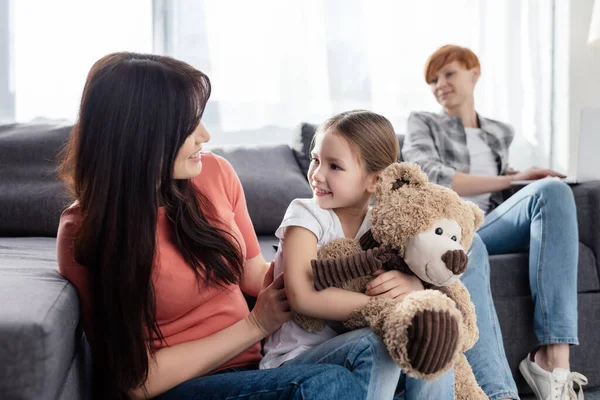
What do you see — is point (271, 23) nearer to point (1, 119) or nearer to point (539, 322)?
point (1, 119)

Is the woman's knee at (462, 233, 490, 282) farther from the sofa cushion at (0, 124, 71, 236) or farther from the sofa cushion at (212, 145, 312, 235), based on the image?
the sofa cushion at (0, 124, 71, 236)

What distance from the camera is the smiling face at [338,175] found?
1.26 metres

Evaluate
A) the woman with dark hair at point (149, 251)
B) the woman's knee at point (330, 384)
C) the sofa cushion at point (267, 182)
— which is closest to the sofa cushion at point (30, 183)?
the sofa cushion at point (267, 182)

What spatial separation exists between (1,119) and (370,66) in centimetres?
166

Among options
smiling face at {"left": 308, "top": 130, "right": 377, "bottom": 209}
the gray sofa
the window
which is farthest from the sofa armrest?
the window

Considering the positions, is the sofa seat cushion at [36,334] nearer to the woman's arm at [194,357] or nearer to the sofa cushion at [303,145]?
the woman's arm at [194,357]

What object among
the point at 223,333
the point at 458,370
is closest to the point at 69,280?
the point at 223,333

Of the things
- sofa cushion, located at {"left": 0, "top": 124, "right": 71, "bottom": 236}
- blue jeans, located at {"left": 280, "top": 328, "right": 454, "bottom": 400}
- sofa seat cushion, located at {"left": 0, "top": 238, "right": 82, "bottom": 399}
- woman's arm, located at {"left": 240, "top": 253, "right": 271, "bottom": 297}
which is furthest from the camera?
sofa cushion, located at {"left": 0, "top": 124, "right": 71, "bottom": 236}

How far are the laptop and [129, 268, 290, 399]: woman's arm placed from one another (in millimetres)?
1366

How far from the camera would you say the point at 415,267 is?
1183 millimetres

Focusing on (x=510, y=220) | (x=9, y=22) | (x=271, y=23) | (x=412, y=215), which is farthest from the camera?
(x=271, y=23)

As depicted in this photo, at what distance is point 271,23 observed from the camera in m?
3.15

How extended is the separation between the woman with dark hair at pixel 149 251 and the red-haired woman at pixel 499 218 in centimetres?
51

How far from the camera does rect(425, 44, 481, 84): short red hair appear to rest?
261 cm
